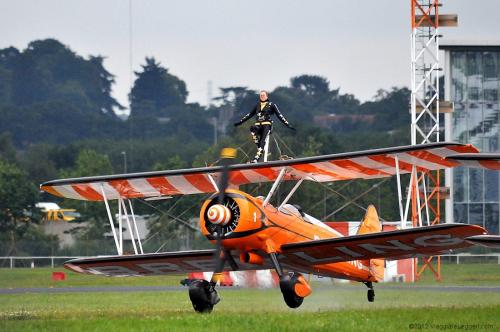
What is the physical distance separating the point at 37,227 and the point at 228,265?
4018cm

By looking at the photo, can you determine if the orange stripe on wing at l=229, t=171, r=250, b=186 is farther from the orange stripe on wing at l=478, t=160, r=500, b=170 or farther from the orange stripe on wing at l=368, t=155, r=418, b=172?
the orange stripe on wing at l=478, t=160, r=500, b=170

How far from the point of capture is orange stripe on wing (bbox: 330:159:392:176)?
20531 millimetres

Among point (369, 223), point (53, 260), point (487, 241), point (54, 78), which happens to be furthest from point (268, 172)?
point (54, 78)

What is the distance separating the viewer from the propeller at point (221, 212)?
18.6 m

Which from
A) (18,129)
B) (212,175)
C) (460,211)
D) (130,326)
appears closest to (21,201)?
(460,211)

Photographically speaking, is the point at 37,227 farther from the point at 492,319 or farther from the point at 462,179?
the point at 492,319

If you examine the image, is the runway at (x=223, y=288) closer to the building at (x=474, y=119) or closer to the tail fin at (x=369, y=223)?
the tail fin at (x=369, y=223)

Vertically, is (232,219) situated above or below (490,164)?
below

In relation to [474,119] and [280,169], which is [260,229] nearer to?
[280,169]

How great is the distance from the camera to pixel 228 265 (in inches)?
792

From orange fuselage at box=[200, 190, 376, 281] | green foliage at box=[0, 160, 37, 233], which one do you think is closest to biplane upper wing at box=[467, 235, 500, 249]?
orange fuselage at box=[200, 190, 376, 281]

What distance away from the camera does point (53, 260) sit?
49.2 metres

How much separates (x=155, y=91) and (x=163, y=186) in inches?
4409

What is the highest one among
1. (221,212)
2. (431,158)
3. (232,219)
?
(431,158)
